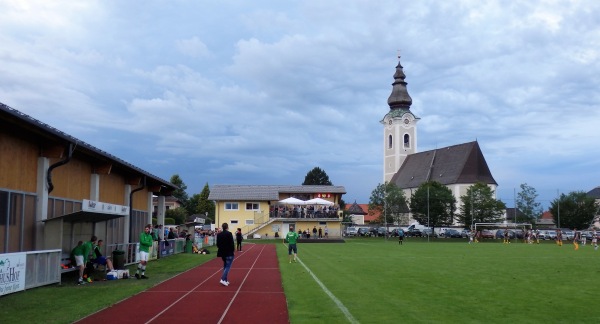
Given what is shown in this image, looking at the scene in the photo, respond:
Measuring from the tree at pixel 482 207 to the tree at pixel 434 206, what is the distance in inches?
163

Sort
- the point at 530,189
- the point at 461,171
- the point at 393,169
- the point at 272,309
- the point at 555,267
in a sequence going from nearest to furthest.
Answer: the point at 272,309
the point at 555,267
the point at 530,189
the point at 461,171
the point at 393,169

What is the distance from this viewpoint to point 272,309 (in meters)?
12.2

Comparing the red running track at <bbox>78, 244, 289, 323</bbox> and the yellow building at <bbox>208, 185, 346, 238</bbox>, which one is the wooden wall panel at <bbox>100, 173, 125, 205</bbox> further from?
the yellow building at <bbox>208, 185, 346, 238</bbox>

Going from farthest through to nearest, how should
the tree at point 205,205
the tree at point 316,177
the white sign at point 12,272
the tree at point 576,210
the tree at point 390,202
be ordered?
the tree at point 316,177 < the tree at point 205,205 < the tree at point 390,202 < the tree at point 576,210 < the white sign at point 12,272

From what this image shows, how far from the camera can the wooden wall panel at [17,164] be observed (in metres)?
15.6

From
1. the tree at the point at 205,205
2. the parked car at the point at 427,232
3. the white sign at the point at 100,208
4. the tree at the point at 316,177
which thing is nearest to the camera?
the white sign at the point at 100,208

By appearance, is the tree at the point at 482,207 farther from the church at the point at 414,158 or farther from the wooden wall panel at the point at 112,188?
the wooden wall panel at the point at 112,188

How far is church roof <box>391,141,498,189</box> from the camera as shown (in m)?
108

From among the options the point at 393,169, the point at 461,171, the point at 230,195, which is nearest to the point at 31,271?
the point at 230,195

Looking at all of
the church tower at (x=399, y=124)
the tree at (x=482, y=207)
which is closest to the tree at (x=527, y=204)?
the tree at (x=482, y=207)

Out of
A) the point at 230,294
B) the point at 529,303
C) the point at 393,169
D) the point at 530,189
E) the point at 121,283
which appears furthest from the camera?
the point at 393,169

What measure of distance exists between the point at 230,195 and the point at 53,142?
177 ft

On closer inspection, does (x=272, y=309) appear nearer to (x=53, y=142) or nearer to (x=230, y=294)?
(x=230, y=294)

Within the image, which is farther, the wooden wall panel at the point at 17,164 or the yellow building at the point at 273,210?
the yellow building at the point at 273,210
